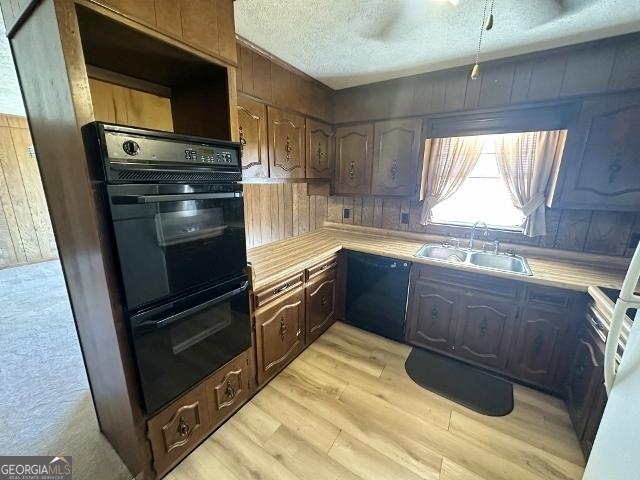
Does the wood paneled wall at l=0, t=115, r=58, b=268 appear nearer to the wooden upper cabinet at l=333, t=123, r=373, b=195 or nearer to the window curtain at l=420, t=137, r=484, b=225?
the wooden upper cabinet at l=333, t=123, r=373, b=195

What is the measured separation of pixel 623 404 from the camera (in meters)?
0.79

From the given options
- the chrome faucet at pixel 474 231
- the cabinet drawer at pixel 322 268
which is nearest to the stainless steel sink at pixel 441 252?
the chrome faucet at pixel 474 231

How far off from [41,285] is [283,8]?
188 inches

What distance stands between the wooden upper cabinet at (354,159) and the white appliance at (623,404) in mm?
2021

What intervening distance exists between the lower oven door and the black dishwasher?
1.22 metres

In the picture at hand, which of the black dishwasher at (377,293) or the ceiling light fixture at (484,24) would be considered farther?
the black dishwasher at (377,293)

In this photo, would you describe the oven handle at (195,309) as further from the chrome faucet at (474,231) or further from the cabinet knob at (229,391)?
the chrome faucet at (474,231)

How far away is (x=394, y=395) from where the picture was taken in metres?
1.88

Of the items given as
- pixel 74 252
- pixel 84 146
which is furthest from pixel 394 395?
pixel 84 146

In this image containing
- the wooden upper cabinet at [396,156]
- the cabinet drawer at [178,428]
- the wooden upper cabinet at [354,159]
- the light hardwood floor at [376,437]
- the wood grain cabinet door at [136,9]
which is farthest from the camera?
the wooden upper cabinet at [354,159]

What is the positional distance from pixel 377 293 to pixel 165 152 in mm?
1997

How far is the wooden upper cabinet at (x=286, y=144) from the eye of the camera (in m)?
1.97

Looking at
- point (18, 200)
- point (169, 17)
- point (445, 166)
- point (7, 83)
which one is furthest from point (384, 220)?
point (18, 200)

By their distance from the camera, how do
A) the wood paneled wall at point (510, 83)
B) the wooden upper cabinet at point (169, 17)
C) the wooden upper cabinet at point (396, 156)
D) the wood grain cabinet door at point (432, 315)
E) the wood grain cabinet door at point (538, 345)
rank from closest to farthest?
the wooden upper cabinet at point (169, 17) → the wood paneled wall at point (510, 83) → the wood grain cabinet door at point (538, 345) → the wood grain cabinet door at point (432, 315) → the wooden upper cabinet at point (396, 156)
